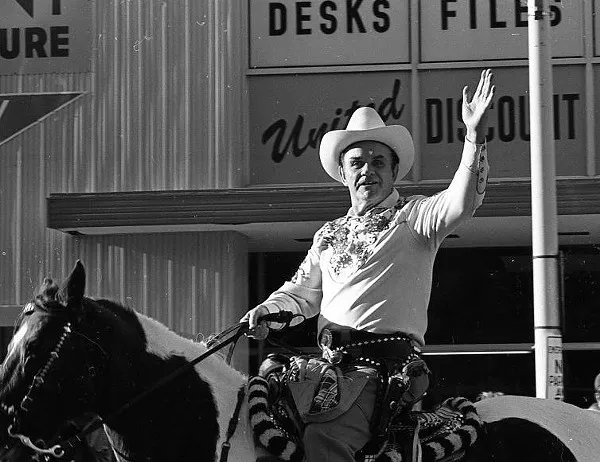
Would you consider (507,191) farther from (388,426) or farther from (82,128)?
(388,426)

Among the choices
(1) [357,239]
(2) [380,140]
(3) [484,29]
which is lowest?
(1) [357,239]

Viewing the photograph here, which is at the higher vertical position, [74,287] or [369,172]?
[369,172]

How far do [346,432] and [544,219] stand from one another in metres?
3.64

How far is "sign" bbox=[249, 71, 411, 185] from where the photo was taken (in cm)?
1276

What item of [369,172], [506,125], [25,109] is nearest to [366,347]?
[369,172]

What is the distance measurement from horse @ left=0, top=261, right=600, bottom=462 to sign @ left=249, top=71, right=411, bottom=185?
8088mm

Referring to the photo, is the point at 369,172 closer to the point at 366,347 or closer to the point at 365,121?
the point at 365,121

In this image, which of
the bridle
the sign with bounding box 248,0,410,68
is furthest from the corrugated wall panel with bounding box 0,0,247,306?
the bridle

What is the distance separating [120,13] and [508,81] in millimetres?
4246

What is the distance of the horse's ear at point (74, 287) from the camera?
423 centimetres

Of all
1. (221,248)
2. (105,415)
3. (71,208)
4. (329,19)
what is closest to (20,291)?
(71,208)

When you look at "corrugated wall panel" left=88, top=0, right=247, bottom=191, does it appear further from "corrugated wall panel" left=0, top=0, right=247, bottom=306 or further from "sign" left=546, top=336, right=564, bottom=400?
"sign" left=546, top=336, right=564, bottom=400

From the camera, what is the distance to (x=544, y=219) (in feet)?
25.3

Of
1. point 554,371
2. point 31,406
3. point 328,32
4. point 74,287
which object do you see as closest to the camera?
point 31,406
